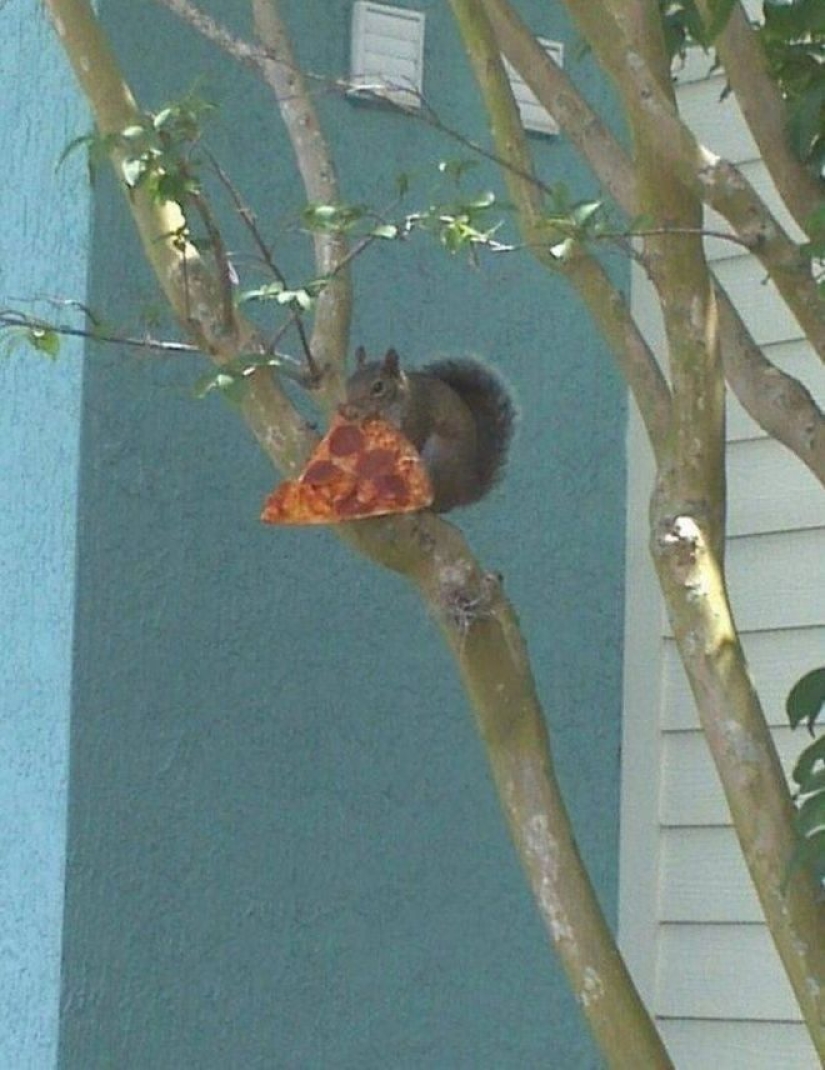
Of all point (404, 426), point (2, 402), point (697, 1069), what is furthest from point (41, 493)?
point (697, 1069)

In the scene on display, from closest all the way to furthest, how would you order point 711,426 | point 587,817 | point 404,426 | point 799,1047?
point 711,426
point 404,426
point 799,1047
point 587,817

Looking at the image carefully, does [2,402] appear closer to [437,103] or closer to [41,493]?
[41,493]

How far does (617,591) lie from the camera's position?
4.02 meters

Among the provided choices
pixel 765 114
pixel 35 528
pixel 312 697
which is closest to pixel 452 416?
pixel 312 697

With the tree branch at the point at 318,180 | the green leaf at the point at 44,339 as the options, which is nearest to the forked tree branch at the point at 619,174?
the tree branch at the point at 318,180

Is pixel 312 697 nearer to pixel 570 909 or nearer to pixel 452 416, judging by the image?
pixel 452 416

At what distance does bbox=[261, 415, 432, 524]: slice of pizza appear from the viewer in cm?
237

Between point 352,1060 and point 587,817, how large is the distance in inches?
22.8

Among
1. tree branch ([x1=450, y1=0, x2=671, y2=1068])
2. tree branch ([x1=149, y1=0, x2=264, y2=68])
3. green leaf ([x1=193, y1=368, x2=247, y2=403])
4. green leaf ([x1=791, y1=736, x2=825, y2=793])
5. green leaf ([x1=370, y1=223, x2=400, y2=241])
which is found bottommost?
tree branch ([x1=450, y1=0, x2=671, y2=1068])

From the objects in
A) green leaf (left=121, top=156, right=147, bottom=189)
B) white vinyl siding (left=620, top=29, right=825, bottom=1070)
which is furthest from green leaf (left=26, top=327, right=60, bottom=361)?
white vinyl siding (left=620, top=29, right=825, bottom=1070)

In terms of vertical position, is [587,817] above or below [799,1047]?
above

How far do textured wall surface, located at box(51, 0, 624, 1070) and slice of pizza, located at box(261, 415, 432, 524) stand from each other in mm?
1017

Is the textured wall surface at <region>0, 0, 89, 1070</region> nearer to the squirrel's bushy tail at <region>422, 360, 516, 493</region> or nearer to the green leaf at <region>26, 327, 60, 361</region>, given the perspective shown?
the squirrel's bushy tail at <region>422, 360, 516, 493</region>

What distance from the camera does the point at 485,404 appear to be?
11.6ft
